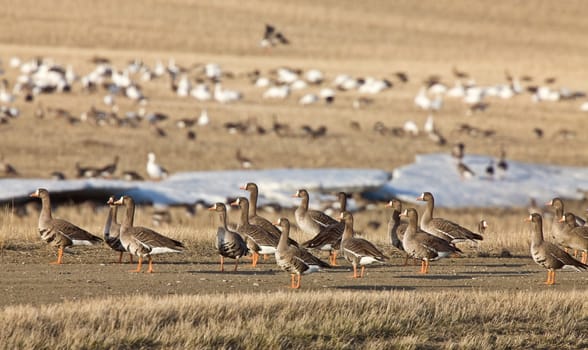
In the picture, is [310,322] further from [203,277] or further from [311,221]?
[311,221]

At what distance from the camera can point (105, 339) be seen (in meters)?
10.7

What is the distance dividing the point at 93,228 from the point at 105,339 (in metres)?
8.41

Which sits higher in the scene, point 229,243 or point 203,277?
point 229,243

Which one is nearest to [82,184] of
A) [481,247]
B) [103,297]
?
[481,247]

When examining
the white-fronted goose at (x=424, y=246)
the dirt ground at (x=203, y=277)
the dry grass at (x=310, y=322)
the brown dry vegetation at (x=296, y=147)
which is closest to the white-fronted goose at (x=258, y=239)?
the dirt ground at (x=203, y=277)

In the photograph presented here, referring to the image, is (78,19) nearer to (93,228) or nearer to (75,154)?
→ (75,154)

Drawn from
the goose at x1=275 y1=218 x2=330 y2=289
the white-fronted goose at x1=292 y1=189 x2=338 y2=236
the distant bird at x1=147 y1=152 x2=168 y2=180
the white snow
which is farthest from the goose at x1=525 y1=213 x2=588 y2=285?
the distant bird at x1=147 y1=152 x2=168 y2=180

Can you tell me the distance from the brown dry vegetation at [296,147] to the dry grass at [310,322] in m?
0.02

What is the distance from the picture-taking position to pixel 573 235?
1602cm

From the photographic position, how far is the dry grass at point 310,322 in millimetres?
10766

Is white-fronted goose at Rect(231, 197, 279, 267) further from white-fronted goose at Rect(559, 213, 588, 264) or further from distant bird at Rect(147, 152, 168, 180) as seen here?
distant bird at Rect(147, 152, 168, 180)

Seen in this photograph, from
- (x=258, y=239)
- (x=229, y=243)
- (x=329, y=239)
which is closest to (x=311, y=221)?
(x=329, y=239)

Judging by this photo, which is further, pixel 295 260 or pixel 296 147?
pixel 296 147

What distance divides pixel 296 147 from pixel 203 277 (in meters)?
24.4
